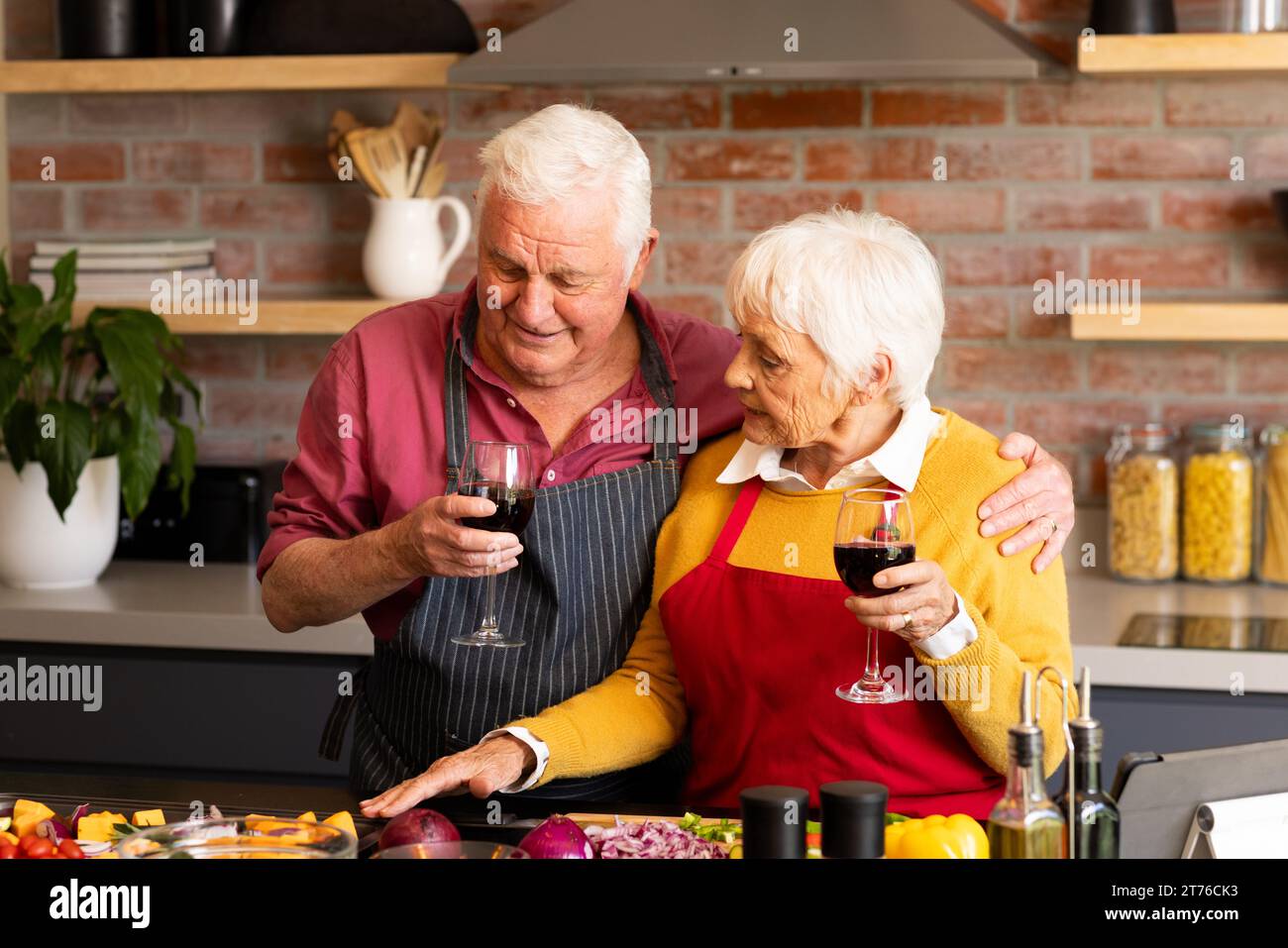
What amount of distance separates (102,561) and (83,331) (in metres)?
0.44

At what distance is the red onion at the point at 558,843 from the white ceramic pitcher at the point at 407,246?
190 centimetres

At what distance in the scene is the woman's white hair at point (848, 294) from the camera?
155 cm

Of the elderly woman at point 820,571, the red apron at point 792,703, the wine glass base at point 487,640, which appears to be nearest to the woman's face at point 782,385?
the elderly woman at point 820,571

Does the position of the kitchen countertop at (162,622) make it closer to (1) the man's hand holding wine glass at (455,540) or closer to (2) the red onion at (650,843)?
(1) the man's hand holding wine glass at (455,540)

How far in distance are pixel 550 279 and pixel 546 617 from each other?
384 millimetres

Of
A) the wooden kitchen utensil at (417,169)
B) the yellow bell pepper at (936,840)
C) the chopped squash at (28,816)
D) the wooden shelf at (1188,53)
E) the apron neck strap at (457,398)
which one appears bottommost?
the chopped squash at (28,816)

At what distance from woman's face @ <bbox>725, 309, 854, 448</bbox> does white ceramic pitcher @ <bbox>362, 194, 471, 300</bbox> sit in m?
1.47

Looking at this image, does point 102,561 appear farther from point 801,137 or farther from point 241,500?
point 801,137

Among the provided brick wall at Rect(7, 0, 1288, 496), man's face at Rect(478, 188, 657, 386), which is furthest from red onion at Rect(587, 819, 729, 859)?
brick wall at Rect(7, 0, 1288, 496)

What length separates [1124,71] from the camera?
8.59 ft

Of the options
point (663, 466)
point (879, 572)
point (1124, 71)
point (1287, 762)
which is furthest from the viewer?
point (1124, 71)

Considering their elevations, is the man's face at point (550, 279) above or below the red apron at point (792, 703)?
above

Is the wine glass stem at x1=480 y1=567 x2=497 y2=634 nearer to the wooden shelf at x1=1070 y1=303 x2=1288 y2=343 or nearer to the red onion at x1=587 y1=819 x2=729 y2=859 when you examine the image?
the red onion at x1=587 y1=819 x2=729 y2=859
